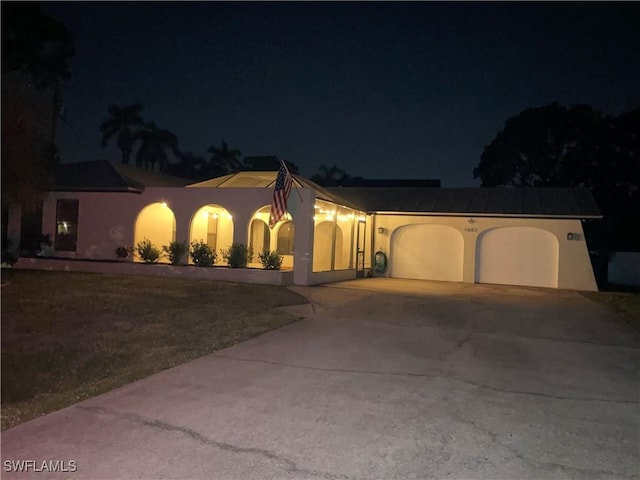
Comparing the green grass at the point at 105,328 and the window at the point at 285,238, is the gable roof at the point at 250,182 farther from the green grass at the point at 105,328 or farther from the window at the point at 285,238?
the green grass at the point at 105,328

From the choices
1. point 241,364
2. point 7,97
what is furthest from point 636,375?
point 7,97

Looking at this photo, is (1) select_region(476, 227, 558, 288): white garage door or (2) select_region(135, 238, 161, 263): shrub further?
(1) select_region(476, 227, 558, 288): white garage door

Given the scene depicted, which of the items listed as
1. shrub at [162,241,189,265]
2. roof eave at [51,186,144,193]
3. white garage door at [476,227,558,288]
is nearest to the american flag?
shrub at [162,241,189,265]

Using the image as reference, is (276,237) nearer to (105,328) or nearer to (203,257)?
(203,257)

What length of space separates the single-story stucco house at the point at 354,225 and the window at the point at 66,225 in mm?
37

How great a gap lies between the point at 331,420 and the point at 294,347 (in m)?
3.13

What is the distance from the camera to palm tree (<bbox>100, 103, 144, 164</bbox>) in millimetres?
38272

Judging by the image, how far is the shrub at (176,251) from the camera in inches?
664

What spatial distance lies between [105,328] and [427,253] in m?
14.6

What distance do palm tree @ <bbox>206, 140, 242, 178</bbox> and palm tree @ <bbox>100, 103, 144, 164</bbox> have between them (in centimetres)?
745

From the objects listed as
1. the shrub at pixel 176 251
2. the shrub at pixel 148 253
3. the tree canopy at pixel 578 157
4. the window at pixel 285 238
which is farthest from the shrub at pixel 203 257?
the tree canopy at pixel 578 157

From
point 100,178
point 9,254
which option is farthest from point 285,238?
point 9,254

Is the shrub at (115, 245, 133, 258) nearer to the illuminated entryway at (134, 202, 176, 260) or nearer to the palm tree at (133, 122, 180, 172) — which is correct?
the illuminated entryway at (134, 202, 176, 260)

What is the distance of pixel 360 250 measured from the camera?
20.5 meters
